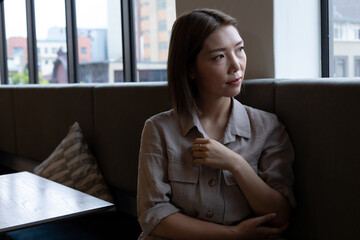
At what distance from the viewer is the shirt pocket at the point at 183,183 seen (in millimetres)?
1541

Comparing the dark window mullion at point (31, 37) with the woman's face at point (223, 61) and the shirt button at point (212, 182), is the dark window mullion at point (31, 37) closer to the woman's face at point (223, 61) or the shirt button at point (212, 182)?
the woman's face at point (223, 61)

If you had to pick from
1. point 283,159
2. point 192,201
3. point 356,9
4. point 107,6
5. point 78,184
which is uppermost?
point 107,6

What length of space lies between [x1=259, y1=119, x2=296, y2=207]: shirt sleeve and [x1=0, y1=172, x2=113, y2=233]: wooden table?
0.53 meters

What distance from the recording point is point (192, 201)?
1.53 meters

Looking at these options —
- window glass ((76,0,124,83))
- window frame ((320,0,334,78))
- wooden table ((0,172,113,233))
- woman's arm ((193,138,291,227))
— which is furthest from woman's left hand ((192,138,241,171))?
window glass ((76,0,124,83))

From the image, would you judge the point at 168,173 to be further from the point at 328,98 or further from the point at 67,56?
the point at 67,56

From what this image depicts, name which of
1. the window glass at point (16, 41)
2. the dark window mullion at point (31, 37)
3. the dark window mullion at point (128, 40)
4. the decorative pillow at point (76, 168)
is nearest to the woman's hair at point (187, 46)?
the decorative pillow at point (76, 168)

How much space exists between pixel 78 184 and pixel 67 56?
1809 mm

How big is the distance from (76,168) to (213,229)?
143 centimetres

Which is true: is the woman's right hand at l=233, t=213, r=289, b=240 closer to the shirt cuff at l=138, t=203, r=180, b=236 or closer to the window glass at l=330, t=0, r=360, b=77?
the shirt cuff at l=138, t=203, r=180, b=236

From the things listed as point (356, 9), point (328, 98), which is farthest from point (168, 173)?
point (356, 9)

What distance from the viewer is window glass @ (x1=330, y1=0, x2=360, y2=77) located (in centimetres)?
201

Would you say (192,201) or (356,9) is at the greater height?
(356,9)

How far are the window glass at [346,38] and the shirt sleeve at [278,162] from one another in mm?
591
